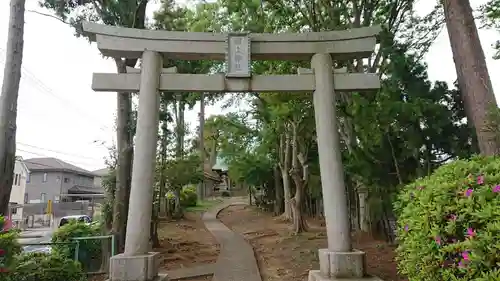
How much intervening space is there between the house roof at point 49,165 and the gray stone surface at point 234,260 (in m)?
23.8

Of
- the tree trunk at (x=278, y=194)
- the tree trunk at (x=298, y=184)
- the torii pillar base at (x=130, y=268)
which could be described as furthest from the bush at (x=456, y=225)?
the tree trunk at (x=278, y=194)

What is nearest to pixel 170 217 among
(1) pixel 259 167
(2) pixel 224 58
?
(1) pixel 259 167

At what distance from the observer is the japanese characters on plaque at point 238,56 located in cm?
616

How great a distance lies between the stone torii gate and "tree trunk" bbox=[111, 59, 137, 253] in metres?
2.79

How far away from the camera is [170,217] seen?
19609 mm

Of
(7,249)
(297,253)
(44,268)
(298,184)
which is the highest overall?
(298,184)

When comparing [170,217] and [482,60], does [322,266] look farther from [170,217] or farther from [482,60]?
[170,217]

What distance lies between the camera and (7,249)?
183 inches

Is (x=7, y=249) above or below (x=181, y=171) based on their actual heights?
below

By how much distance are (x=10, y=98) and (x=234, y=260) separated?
655 cm

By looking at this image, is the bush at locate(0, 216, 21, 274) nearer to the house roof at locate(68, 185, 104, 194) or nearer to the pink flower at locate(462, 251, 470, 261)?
the pink flower at locate(462, 251, 470, 261)

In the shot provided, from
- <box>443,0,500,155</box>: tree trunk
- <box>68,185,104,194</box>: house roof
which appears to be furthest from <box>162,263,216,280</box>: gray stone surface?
<box>68,185,104,194</box>: house roof

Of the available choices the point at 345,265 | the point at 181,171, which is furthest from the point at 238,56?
the point at 181,171

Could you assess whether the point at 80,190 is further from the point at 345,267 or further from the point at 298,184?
the point at 345,267
